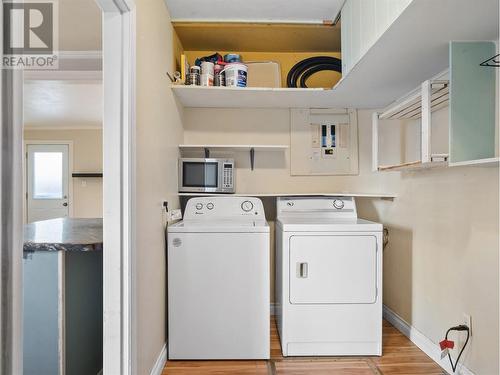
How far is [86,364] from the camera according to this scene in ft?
5.32

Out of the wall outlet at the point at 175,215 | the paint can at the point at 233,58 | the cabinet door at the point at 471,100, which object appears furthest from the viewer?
the paint can at the point at 233,58

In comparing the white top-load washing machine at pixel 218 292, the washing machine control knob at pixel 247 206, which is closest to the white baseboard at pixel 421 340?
the white top-load washing machine at pixel 218 292

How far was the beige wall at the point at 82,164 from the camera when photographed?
608cm

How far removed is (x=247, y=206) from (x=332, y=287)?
34.1 inches

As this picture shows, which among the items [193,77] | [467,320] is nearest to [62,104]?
[193,77]

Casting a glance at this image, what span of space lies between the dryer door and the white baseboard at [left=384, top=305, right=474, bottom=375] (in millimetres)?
Answer: 480

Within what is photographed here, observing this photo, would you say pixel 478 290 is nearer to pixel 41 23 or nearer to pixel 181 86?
pixel 181 86

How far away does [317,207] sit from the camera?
268cm

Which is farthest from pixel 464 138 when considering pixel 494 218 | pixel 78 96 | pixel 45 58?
A: pixel 78 96

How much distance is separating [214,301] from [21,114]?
1.66m

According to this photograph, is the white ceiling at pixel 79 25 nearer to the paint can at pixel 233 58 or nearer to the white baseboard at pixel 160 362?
the paint can at pixel 233 58

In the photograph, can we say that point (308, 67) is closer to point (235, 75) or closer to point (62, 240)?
point (235, 75)

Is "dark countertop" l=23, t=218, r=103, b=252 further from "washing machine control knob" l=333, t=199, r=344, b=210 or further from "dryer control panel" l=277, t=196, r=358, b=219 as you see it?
"washing machine control knob" l=333, t=199, r=344, b=210

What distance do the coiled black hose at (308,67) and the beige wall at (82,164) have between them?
472cm
